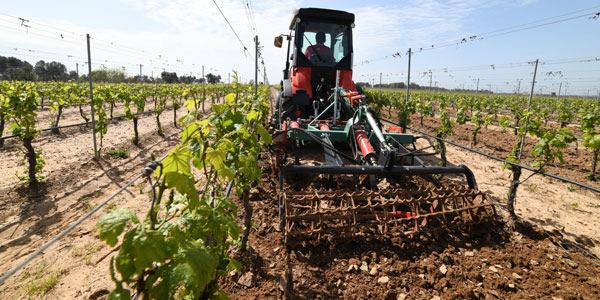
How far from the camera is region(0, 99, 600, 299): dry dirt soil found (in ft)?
8.57

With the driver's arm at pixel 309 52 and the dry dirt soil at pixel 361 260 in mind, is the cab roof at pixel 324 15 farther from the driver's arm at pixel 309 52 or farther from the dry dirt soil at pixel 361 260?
the dry dirt soil at pixel 361 260

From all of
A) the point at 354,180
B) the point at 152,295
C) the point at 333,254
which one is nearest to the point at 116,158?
the point at 354,180

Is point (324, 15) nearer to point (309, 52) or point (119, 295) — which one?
point (309, 52)

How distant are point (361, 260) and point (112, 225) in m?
2.27

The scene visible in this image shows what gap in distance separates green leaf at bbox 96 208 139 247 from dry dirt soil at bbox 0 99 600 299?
63 cm

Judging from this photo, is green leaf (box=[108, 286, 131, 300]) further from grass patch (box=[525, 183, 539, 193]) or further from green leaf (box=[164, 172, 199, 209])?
grass patch (box=[525, 183, 539, 193])

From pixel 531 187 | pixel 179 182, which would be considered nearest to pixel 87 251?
pixel 179 182

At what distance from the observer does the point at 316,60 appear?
7.09 meters

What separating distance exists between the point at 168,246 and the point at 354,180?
3333mm

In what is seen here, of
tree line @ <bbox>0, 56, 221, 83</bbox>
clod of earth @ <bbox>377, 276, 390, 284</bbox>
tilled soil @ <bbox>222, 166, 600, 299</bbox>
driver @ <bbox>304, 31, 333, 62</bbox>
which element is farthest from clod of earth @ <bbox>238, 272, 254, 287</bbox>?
tree line @ <bbox>0, 56, 221, 83</bbox>

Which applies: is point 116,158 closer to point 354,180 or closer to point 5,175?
A: point 5,175

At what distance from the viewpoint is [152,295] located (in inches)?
53.4

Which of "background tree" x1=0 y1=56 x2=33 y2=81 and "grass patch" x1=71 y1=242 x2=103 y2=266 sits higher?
"background tree" x1=0 y1=56 x2=33 y2=81

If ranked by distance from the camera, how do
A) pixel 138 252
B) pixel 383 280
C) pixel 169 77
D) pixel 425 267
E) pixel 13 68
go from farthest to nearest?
pixel 169 77 → pixel 13 68 → pixel 425 267 → pixel 383 280 → pixel 138 252
